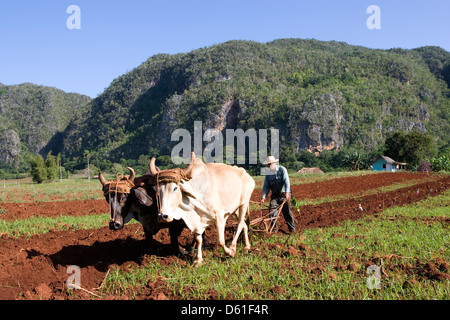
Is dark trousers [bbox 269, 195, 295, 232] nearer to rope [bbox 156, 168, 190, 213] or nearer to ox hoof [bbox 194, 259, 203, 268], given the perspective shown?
ox hoof [bbox 194, 259, 203, 268]

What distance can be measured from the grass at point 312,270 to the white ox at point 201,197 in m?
0.53

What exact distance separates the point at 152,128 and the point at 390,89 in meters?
73.8

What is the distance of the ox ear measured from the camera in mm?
5754

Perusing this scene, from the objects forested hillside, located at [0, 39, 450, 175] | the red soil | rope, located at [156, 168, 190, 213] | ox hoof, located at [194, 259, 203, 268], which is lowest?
the red soil

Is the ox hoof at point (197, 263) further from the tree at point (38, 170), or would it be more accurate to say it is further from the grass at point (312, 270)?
the tree at point (38, 170)

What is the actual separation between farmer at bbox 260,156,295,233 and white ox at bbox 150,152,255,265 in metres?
1.49

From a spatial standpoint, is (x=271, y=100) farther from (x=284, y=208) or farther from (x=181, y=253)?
(x=181, y=253)

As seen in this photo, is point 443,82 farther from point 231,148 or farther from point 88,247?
point 88,247

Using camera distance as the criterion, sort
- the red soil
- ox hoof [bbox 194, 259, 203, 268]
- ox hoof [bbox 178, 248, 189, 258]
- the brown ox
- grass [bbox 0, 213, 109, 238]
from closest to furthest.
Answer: the red soil
ox hoof [bbox 194, 259, 203, 268]
the brown ox
ox hoof [bbox 178, 248, 189, 258]
grass [bbox 0, 213, 109, 238]

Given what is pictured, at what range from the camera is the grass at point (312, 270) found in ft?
14.1

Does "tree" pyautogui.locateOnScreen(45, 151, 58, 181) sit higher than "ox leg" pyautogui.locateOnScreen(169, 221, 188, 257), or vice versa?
"ox leg" pyautogui.locateOnScreen(169, 221, 188, 257)

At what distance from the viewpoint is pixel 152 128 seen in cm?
12038

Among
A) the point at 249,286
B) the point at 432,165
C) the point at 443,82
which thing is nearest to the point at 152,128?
the point at 432,165

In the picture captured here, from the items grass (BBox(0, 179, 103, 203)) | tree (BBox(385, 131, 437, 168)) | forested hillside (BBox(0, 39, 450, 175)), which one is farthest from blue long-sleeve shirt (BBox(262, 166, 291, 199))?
forested hillside (BBox(0, 39, 450, 175))
